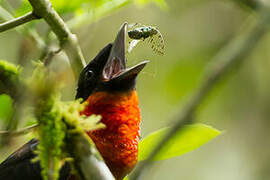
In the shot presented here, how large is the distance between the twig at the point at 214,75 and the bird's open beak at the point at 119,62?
1598mm

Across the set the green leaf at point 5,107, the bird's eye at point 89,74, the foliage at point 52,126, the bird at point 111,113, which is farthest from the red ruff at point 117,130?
the foliage at point 52,126

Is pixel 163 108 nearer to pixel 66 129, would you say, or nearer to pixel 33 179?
pixel 33 179

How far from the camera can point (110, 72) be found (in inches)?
154

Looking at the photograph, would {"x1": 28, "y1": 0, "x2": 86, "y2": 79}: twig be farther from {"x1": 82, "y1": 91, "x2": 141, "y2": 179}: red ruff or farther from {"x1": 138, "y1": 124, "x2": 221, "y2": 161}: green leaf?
{"x1": 138, "y1": 124, "x2": 221, "y2": 161}: green leaf

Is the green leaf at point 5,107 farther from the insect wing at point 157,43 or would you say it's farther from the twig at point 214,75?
the twig at point 214,75

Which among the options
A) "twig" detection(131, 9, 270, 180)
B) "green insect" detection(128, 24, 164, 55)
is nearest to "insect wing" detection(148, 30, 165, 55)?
"green insect" detection(128, 24, 164, 55)

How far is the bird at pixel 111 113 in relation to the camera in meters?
3.66

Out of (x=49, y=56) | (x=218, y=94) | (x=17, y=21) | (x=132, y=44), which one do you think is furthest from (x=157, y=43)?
(x=218, y=94)

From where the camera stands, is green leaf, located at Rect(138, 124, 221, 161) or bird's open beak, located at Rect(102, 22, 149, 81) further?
bird's open beak, located at Rect(102, 22, 149, 81)

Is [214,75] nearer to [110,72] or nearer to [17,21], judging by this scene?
[17,21]

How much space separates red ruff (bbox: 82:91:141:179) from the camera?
3650 mm

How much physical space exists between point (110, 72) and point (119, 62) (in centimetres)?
16

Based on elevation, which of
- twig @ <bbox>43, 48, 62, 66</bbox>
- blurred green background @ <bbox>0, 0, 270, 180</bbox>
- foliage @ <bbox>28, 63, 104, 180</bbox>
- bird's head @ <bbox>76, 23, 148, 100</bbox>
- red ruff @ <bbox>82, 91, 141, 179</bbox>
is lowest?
blurred green background @ <bbox>0, 0, 270, 180</bbox>

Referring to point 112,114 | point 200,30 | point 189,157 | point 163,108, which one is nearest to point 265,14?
point 112,114
